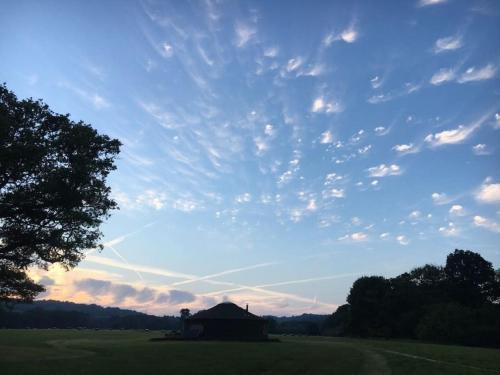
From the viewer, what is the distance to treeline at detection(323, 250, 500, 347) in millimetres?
70688

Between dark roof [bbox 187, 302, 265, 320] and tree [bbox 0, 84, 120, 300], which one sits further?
dark roof [bbox 187, 302, 265, 320]

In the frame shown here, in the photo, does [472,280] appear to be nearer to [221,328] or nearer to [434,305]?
[434,305]

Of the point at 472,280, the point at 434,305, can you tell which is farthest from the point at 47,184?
the point at 472,280

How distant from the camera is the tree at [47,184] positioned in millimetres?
29531

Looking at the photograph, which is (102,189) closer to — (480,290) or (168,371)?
(168,371)

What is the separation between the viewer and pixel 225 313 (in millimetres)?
72062

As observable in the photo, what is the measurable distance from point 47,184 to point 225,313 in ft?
158

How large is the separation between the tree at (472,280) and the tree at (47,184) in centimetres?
9218

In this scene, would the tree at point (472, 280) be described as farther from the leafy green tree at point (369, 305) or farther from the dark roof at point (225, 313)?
the dark roof at point (225, 313)

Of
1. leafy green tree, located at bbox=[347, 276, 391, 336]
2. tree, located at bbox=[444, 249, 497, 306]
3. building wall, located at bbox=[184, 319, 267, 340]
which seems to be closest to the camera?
building wall, located at bbox=[184, 319, 267, 340]

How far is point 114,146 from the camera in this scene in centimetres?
3441

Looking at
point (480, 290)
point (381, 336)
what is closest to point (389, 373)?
point (381, 336)

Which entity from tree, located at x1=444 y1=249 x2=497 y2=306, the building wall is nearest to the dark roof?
the building wall

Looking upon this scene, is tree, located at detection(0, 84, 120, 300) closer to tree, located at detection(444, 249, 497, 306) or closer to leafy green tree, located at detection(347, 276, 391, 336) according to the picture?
leafy green tree, located at detection(347, 276, 391, 336)
